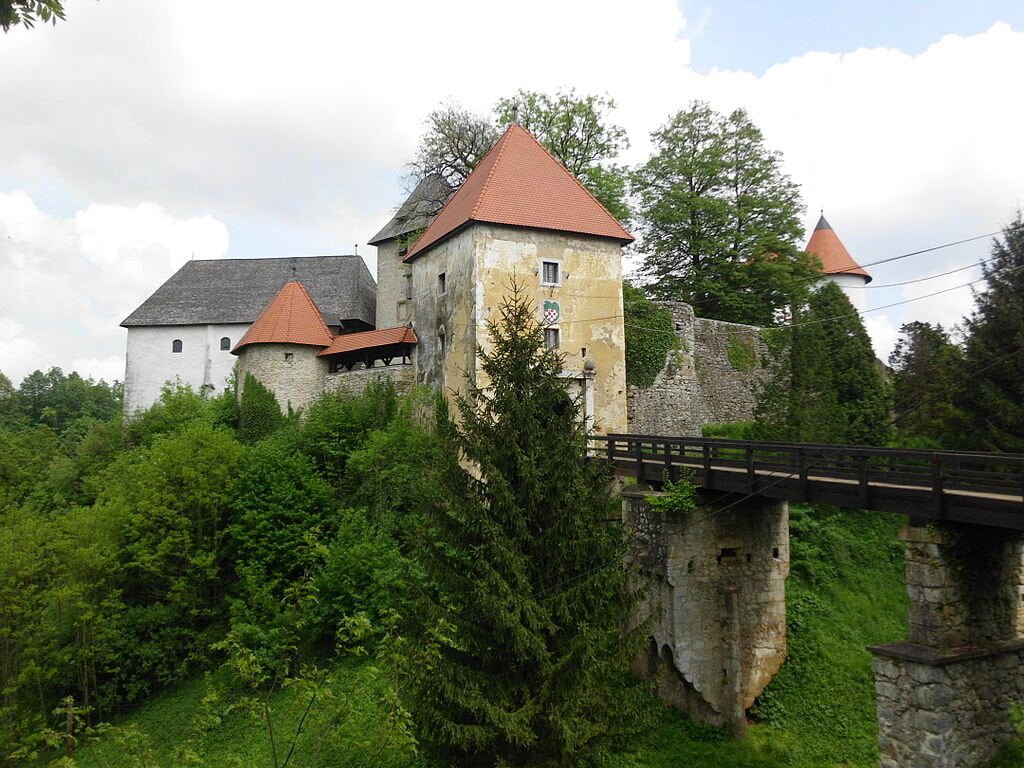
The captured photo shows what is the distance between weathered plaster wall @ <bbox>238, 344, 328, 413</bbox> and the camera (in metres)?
25.9

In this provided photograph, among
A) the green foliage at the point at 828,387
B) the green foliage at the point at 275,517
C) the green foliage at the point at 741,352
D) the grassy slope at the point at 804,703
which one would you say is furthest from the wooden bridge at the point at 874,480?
the green foliage at the point at 741,352

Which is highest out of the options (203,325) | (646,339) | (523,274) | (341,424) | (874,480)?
(203,325)

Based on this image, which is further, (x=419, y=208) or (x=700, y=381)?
(x=419, y=208)

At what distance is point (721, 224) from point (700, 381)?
715 cm

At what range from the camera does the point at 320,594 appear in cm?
1788

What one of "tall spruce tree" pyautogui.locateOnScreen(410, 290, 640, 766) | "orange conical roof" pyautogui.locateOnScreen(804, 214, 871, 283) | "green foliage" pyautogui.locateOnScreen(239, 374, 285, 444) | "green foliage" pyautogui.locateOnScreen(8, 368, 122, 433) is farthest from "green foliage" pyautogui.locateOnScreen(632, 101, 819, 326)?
"green foliage" pyautogui.locateOnScreen(8, 368, 122, 433)

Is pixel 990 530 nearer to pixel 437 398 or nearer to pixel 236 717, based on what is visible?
pixel 437 398

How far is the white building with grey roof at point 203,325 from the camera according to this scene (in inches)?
1266

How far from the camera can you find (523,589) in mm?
9844

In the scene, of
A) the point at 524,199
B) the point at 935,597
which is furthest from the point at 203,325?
the point at 935,597

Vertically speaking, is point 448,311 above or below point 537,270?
below

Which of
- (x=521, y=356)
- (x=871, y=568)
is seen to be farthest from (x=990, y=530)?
(x=871, y=568)

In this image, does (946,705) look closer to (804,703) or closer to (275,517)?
(804,703)

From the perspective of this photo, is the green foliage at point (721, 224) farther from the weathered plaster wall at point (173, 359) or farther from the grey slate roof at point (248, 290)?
the weathered plaster wall at point (173, 359)
